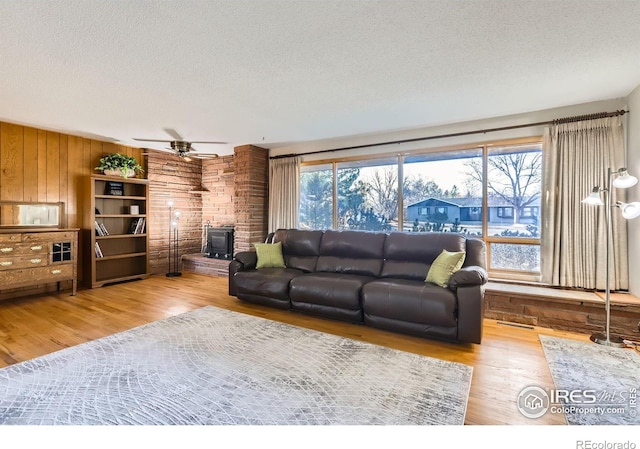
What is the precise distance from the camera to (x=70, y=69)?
2494 mm

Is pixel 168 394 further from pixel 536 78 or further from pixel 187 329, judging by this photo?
pixel 536 78

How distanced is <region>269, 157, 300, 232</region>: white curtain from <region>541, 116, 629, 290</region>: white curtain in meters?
3.66

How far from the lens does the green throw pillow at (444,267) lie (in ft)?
9.78

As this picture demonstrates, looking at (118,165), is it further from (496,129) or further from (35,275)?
(496,129)

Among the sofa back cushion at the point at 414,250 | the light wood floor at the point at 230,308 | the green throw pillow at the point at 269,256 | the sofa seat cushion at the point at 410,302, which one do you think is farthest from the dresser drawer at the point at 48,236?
the sofa back cushion at the point at 414,250

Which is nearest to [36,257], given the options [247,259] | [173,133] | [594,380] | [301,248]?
[173,133]

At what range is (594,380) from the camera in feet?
6.89

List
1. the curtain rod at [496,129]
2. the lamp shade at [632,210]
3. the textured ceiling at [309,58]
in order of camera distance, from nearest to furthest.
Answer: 1. the textured ceiling at [309,58]
2. the lamp shade at [632,210]
3. the curtain rod at [496,129]

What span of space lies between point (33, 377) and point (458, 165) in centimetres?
494

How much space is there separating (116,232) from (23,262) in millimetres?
1614

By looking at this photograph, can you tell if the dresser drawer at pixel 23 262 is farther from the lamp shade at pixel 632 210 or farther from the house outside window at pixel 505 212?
the lamp shade at pixel 632 210

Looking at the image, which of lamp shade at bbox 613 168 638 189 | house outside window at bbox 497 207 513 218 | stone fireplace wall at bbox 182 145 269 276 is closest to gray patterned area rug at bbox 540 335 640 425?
lamp shade at bbox 613 168 638 189

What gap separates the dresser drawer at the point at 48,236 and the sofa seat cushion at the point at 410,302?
4.29 meters
